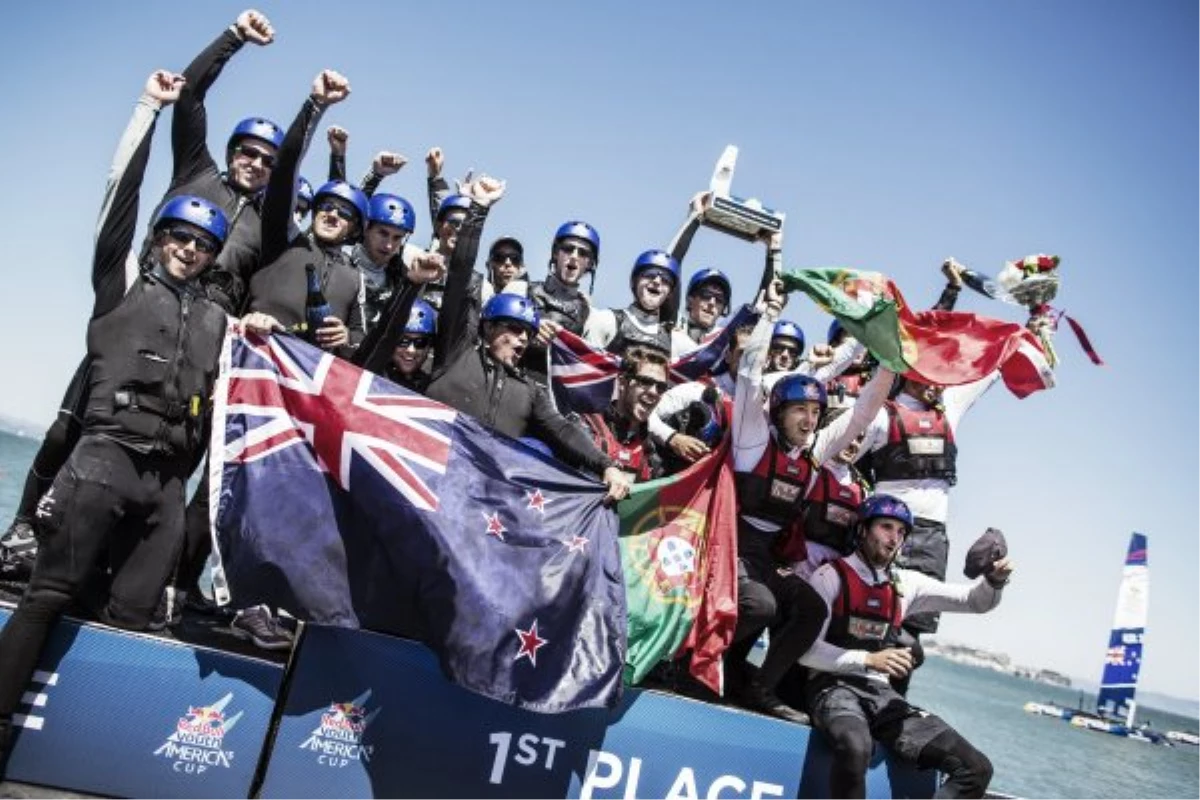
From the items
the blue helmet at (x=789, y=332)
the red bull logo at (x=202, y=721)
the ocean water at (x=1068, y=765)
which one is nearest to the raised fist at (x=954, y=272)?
the blue helmet at (x=789, y=332)

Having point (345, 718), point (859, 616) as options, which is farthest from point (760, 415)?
point (345, 718)

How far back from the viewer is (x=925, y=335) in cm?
761

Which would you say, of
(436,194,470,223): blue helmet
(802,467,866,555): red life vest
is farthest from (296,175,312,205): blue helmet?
(802,467,866,555): red life vest

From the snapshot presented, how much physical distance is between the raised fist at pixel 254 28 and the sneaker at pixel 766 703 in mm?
6440

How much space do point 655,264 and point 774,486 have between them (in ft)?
10.5

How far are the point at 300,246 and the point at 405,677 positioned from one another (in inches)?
136

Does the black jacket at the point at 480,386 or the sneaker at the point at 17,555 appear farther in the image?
the black jacket at the point at 480,386

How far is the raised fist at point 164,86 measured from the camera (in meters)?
5.18

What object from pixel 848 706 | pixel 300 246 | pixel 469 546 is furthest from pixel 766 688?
pixel 300 246

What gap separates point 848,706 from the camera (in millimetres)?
6004

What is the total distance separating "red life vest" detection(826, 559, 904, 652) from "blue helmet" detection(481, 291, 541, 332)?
10.8 ft

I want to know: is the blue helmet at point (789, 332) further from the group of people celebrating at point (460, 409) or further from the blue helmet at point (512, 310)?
the blue helmet at point (512, 310)

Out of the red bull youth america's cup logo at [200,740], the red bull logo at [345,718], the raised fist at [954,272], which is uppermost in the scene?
the raised fist at [954,272]

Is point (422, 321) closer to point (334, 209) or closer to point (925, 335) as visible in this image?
point (334, 209)
